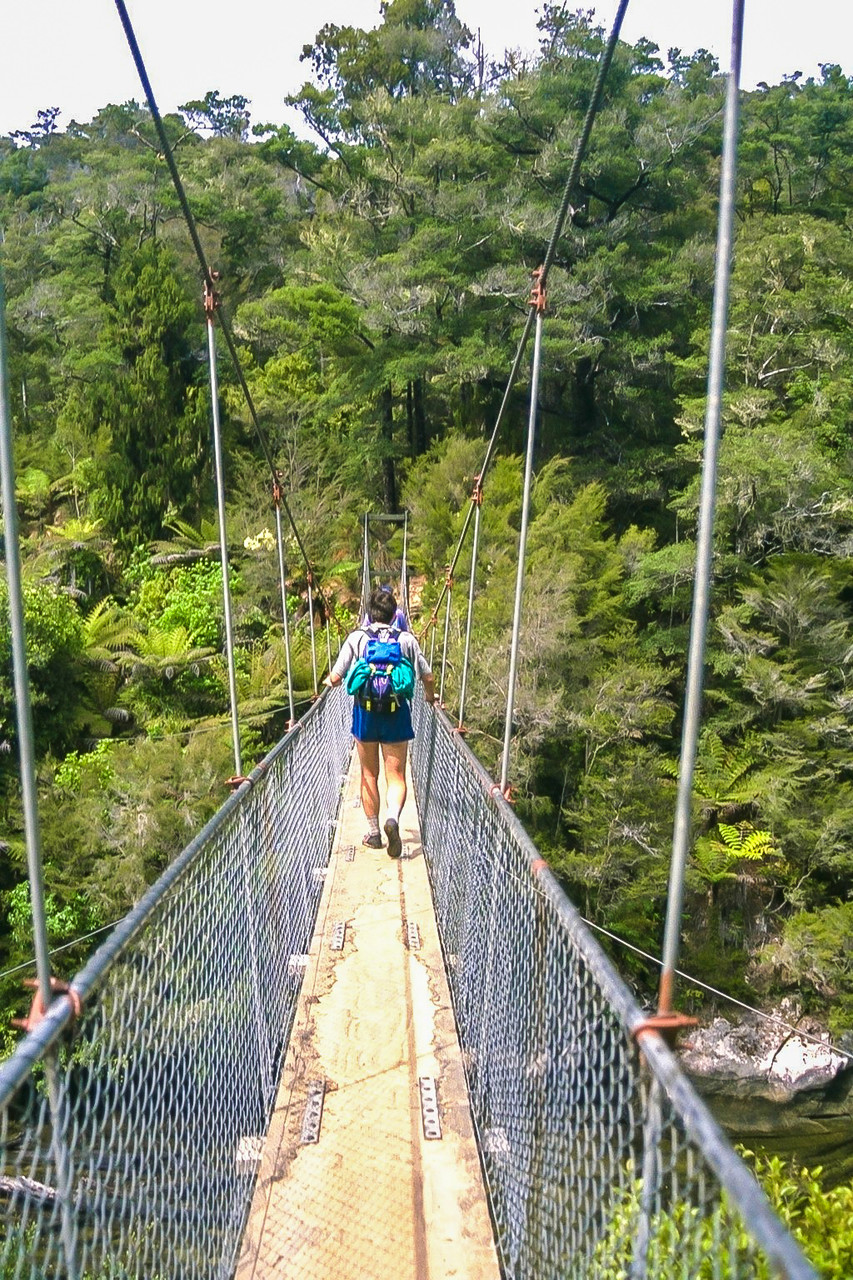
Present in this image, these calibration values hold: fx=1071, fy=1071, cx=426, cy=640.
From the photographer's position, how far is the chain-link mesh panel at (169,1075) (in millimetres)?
927

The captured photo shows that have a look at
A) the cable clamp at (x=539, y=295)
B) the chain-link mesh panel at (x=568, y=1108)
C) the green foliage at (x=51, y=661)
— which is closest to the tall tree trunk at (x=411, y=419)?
the green foliage at (x=51, y=661)

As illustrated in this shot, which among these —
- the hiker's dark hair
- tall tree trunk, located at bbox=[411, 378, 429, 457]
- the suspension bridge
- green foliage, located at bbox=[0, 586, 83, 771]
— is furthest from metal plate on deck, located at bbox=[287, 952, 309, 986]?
tall tree trunk, located at bbox=[411, 378, 429, 457]

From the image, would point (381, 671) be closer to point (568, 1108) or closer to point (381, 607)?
point (381, 607)

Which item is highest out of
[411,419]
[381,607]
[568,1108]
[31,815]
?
[411,419]

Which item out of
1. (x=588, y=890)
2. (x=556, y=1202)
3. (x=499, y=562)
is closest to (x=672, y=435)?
(x=499, y=562)

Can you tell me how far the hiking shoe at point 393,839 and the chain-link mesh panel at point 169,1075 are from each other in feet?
2.65

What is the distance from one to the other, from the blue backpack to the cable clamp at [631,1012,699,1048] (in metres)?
2.05

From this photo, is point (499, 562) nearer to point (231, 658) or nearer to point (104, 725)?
point (104, 725)

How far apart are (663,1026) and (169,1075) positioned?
0.91 metres

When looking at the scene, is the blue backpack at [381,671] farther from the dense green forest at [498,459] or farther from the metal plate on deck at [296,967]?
the dense green forest at [498,459]

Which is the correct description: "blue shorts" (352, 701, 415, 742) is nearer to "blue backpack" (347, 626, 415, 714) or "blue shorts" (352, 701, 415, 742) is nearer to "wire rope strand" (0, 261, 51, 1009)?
"blue backpack" (347, 626, 415, 714)

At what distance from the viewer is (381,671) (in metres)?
2.88

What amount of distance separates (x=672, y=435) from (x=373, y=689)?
41.3 ft

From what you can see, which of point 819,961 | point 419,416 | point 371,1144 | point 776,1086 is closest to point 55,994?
point 371,1144
